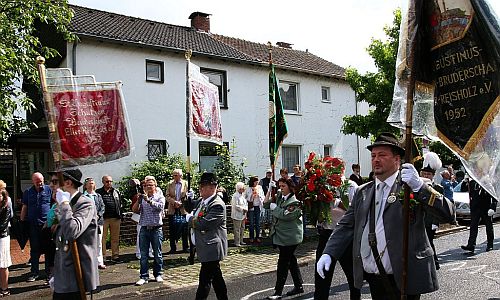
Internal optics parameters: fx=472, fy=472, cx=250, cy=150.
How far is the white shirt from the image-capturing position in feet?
12.5

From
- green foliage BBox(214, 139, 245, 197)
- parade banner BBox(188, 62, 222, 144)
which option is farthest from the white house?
parade banner BBox(188, 62, 222, 144)

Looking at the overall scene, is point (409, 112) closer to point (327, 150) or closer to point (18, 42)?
point (18, 42)

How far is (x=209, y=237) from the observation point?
6.33m

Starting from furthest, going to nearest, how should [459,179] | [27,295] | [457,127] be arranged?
1. [459,179]
2. [27,295]
3. [457,127]

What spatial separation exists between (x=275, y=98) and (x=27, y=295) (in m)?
6.08

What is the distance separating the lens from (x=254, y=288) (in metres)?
8.20

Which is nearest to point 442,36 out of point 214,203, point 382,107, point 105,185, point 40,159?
point 214,203

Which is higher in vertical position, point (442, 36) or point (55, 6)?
point (55, 6)

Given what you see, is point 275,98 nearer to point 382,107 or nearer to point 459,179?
point 382,107

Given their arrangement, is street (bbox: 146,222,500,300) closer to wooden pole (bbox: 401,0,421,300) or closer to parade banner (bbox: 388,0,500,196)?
wooden pole (bbox: 401,0,421,300)

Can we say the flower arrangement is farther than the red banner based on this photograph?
Yes

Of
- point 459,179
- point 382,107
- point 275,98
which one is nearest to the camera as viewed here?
point 275,98

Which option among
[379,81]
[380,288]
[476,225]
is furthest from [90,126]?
[379,81]

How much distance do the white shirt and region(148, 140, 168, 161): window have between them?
1354 centimetres
